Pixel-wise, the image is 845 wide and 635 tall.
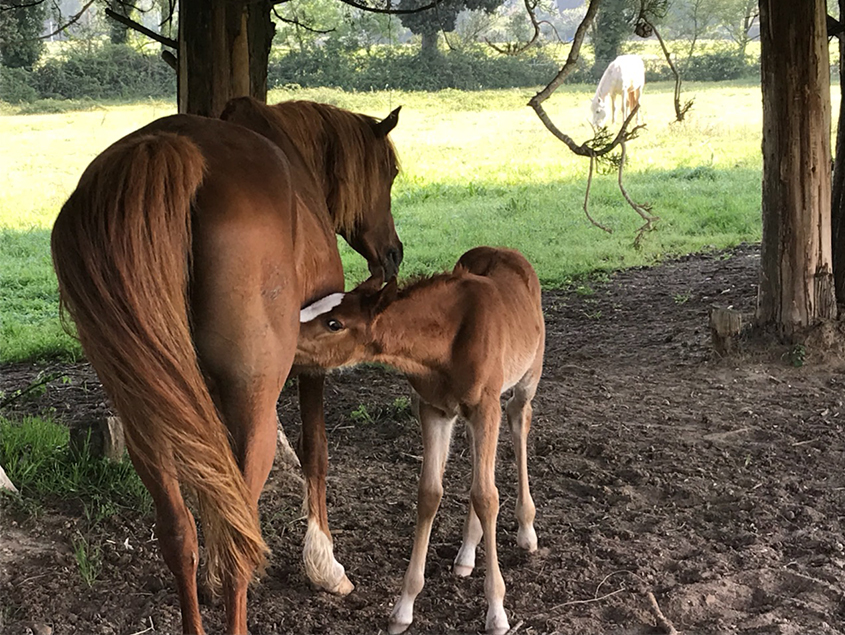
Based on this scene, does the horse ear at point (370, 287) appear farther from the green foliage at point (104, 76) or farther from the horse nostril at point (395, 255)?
the green foliage at point (104, 76)

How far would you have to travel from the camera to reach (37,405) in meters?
4.99

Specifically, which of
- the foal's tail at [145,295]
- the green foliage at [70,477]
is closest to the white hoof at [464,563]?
the foal's tail at [145,295]

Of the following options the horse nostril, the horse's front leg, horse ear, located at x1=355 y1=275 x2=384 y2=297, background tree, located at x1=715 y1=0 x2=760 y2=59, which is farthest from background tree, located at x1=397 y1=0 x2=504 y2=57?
horse ear, located at x1=355 y1=275 x2=384 y2=297

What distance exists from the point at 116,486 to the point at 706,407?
126 inches

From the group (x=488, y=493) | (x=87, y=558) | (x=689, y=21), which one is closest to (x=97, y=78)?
(x=87, y=558)

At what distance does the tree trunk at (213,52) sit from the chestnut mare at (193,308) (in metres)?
1.50

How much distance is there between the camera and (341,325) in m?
2.50

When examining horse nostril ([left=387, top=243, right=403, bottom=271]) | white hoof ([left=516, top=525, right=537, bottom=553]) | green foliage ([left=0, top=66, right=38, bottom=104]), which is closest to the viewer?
white hoof ([left=516, top=525, right=537, bottom=553])

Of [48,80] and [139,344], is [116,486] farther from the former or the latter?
[48,80]

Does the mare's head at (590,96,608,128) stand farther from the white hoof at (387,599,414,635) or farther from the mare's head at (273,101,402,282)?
the white hoof at (387,599,414,635)

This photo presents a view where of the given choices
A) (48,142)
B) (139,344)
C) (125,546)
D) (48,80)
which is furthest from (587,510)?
(48,80)

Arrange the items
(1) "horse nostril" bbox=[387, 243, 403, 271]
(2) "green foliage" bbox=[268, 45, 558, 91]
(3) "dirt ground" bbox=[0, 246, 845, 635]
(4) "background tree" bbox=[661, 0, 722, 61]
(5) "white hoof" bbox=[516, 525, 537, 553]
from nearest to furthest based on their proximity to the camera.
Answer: (3) "dirt ground" bbox=[0, 246, 845, 635] < (5) "white hoof" bbox=[516, 525, 537, 553] < (1) "horse nostril" bbox=[387, 243, 403, 271] < (2) "green foliage" bbox=[268, 45, 558, 91] < (4) "background tree" bbox=[661, 0, 722, 61]

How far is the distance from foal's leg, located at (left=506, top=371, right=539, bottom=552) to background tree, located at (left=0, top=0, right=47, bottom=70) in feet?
10.4

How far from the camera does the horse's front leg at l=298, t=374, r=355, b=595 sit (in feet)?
10.0
